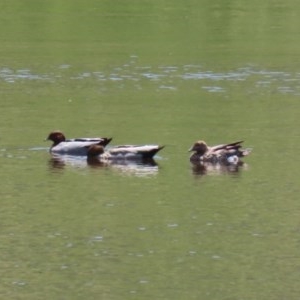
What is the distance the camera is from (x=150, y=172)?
21844mm

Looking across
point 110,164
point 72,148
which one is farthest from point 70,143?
point 110,164

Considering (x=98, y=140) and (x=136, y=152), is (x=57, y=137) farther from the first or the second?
(x=136, y=152)

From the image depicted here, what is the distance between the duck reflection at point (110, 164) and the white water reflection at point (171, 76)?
8.22m

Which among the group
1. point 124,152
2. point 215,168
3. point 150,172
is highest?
point 124,152

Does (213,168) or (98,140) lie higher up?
(98,140)

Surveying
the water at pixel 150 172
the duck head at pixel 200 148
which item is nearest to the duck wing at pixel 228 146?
the duck head at pixel 200 148

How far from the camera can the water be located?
16188 millimetres

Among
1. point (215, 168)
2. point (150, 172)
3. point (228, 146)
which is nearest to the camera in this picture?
point (150, 172)

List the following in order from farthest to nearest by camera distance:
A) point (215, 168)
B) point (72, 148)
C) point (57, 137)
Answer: point (57, 137) → point (72, 148) → point (215, 168)

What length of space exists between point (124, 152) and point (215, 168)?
1.39 meters

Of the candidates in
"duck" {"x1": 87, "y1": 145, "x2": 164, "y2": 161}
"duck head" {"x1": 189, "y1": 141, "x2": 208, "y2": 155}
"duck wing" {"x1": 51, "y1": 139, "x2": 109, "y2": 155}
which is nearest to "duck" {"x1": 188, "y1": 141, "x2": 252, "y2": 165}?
"duck head" {"x1": 189, "y1": 141, "x2": 208, "y2": 155}

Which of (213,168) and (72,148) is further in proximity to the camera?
(72,148)

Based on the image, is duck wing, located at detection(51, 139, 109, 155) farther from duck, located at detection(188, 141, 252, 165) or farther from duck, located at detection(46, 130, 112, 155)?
duck, located at detection(188, 141, 252, 165)

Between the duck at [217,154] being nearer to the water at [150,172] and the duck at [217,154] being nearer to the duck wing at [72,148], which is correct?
the water at [150,172]
